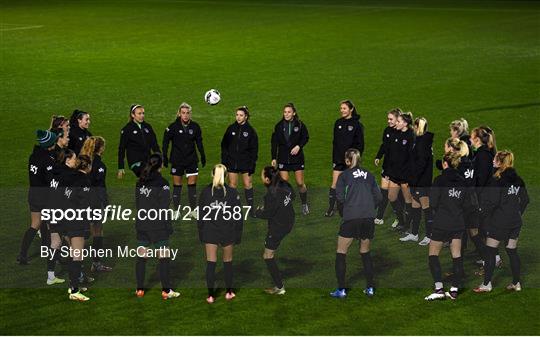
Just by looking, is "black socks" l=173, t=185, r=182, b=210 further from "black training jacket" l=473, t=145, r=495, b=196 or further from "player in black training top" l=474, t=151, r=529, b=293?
"player in black training top" l=474, t=151, r=529, b=293

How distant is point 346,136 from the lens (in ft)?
62.0

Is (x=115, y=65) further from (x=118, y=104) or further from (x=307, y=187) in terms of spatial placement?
(x=307, y=187)

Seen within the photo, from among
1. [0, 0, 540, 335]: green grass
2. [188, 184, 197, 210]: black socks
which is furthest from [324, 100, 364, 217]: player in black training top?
[188, 184, 197, 210]: black socks

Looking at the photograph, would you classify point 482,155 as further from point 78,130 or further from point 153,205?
point 78,130

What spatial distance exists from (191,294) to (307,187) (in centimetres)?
657

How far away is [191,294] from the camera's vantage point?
14.8 metres

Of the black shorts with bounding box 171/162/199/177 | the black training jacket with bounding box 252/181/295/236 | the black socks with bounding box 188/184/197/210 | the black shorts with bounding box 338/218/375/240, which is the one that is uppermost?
the black training jacket with bounding box 252/181/295/236

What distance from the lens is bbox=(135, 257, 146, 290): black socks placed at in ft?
47.3

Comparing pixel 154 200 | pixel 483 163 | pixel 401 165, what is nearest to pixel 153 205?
pixel 154 200

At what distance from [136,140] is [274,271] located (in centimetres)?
517

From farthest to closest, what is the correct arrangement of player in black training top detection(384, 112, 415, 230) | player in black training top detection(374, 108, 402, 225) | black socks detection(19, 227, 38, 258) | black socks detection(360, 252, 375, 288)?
1. player in black training top detection(374, 108, 402, 225)
2. player in black training top detection(384, 112, 415, 230)
3. black socks detection(19, 227, 38, 258)
4. black socks detection(360, 252, 375, 288)

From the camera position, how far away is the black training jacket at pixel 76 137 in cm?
1752

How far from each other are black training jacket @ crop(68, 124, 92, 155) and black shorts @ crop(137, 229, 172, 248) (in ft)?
12.4

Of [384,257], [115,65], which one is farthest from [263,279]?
[115,65]
